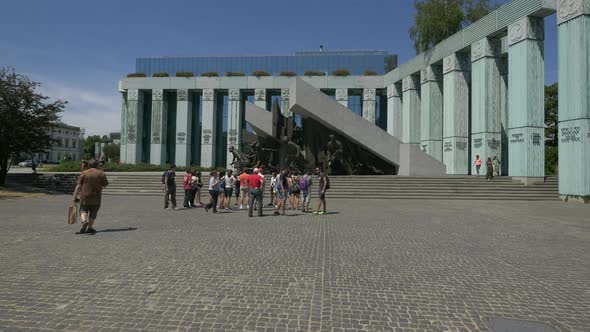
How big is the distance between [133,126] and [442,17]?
31.0 meters

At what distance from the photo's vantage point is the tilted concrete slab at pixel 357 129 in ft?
57.2

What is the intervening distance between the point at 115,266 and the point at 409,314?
11.8ft

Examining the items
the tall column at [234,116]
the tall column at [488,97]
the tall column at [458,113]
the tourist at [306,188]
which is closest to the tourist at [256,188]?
the tourist at [306,188]

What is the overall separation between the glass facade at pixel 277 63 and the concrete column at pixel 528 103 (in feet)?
77.5

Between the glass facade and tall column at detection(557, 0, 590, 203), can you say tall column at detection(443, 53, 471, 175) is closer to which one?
tall column at detection(557, 0, 590, 203)

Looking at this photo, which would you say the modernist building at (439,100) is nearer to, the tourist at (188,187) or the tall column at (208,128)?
the tall column at (208,128)

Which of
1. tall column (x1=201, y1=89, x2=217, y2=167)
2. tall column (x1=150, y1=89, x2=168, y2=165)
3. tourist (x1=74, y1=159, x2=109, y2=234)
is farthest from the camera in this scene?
tall column (x1=150, y1=89, x2=168, y2=165)

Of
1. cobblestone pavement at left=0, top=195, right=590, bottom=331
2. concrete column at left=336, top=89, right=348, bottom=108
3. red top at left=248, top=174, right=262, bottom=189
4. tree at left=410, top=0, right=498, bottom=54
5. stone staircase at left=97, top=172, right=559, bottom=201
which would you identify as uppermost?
tree at left=410, top=0, right=498, bottom=54

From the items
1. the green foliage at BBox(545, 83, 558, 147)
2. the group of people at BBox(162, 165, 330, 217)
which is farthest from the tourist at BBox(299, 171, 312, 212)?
the green foliage at BBox(545, 83, 558, 147)

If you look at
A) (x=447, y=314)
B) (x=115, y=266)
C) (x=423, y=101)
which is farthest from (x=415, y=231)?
(x=423, y=101)

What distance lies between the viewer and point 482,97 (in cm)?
2170

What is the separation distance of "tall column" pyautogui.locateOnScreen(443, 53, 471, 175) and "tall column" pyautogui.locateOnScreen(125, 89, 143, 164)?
2993 cm

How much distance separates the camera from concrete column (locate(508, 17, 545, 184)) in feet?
59.8

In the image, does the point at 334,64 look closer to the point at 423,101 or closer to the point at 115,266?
the point at 423,101
